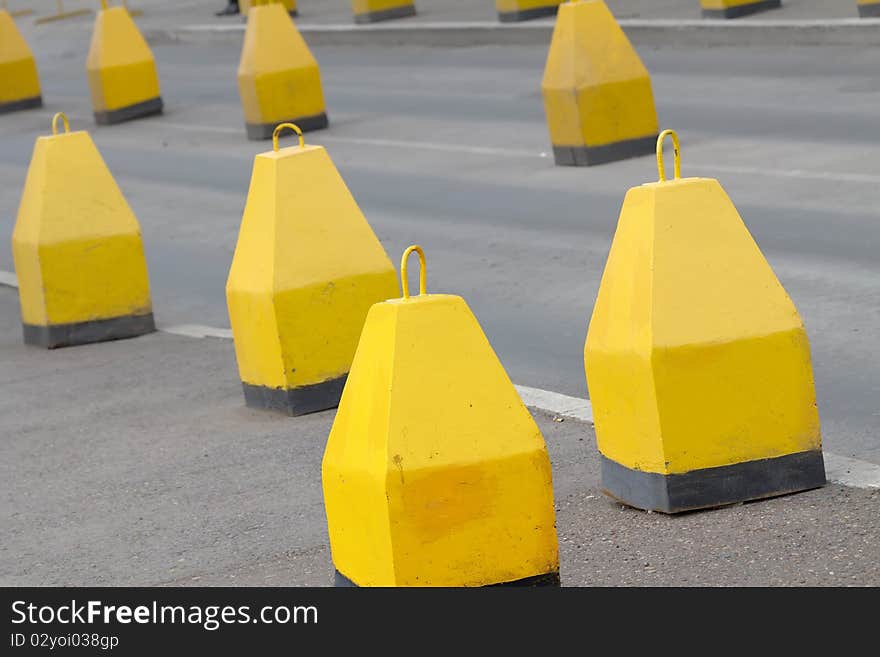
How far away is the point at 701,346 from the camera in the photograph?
6.64 meters

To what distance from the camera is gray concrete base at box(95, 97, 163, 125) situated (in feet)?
81.0

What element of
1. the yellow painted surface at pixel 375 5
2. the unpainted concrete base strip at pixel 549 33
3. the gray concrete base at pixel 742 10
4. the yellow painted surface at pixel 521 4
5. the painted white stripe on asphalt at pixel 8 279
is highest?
the yellow painted surface at pixel 375 5

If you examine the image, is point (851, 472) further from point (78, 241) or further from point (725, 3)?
point (725, 3)

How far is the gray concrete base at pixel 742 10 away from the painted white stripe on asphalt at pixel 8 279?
36.9 feet

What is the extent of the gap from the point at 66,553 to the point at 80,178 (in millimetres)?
4793

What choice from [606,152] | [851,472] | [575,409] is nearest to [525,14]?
[606,152]

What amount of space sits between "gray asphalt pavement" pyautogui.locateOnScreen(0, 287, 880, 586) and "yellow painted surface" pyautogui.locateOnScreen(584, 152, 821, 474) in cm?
25

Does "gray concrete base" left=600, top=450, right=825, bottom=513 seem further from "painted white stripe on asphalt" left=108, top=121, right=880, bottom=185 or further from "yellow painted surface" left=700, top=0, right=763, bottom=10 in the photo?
"yellow painted surface" left=700, top=0, right=763, bottom=10

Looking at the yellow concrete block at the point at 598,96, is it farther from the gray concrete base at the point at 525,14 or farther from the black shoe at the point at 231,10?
the black shoe at the point at 231,10

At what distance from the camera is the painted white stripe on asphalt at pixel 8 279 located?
1430cm

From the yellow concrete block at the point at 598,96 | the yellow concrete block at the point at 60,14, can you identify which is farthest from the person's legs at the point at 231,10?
the yellow concrete block at the point at 598,96
